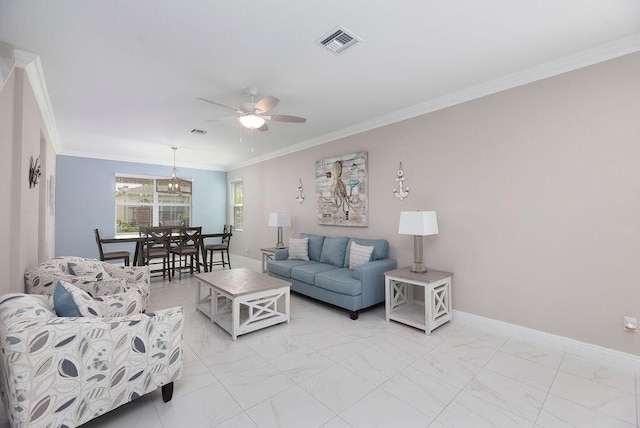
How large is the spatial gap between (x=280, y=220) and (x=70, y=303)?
3.72 m

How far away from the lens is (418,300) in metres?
3.62

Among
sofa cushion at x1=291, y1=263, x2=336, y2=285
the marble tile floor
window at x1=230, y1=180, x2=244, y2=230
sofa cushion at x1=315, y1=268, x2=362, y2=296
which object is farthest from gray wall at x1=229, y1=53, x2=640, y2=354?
window at x1=230, y1=180, x2=244, y2=230

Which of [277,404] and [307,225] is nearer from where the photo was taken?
[277,404]

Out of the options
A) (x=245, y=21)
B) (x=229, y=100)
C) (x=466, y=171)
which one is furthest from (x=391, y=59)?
(x=229, y=100)

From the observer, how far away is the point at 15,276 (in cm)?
241

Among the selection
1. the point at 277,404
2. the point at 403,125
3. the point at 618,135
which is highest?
the point at 403,125

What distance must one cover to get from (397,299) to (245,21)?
325 centimetres

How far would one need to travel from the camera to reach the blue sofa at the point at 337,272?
3.38 meters

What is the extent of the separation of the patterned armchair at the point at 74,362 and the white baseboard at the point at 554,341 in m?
2.89

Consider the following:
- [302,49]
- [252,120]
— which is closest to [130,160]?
[252,120]

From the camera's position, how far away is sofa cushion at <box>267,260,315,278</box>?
432 centimetres

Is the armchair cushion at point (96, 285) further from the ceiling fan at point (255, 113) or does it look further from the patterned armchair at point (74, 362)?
the ceiling fan at point (255, 113)

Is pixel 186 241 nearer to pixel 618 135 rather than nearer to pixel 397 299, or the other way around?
pixel 397 299

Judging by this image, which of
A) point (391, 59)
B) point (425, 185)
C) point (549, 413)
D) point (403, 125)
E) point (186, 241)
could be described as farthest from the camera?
point (186, 241)
